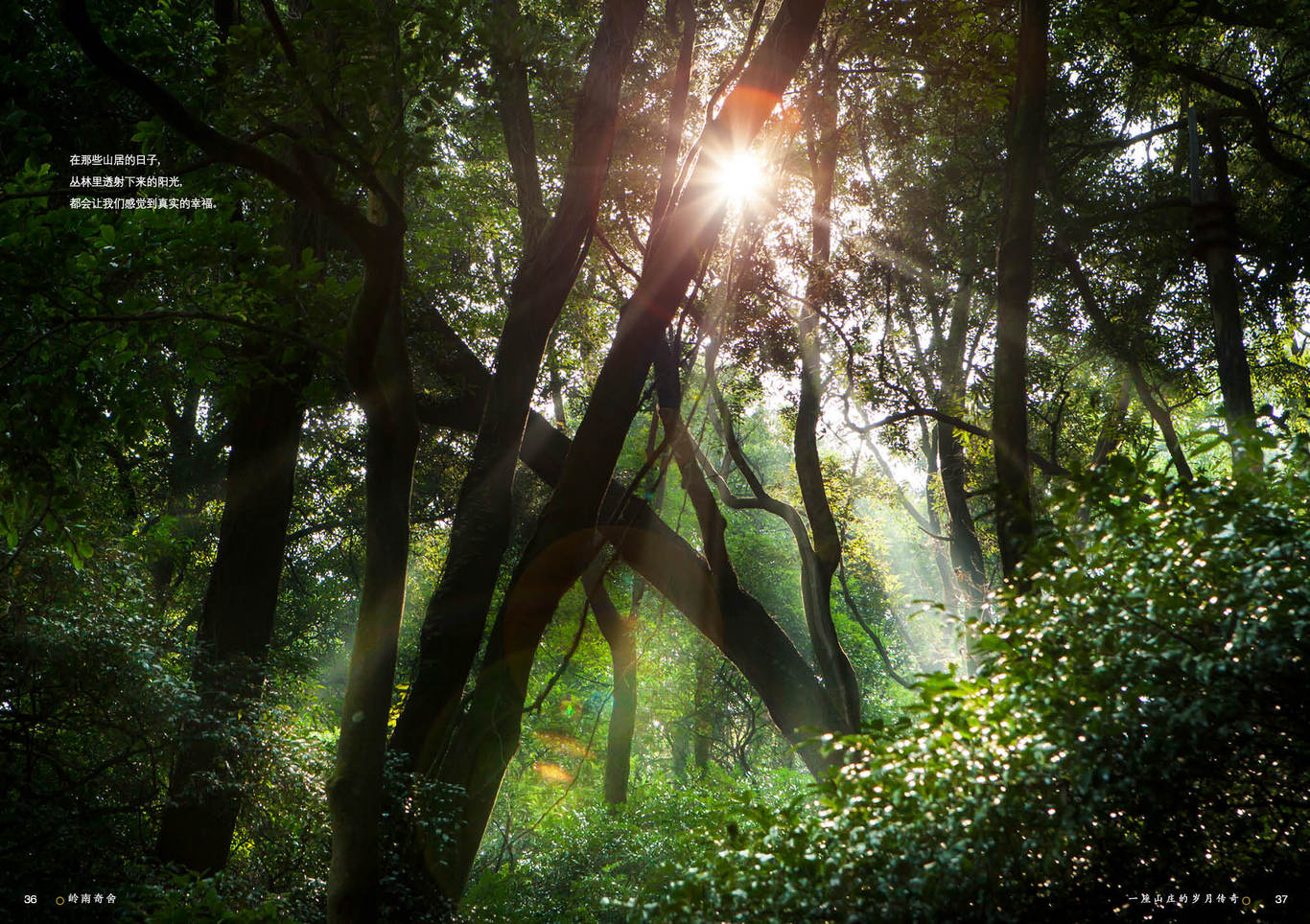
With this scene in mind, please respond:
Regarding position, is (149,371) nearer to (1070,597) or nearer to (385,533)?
(385,533)

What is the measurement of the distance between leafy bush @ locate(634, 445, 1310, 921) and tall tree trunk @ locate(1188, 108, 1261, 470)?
680 centimetres

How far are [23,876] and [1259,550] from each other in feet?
20.9

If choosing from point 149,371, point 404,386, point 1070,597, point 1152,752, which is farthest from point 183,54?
point 1152,752

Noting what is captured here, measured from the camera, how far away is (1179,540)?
106 inches

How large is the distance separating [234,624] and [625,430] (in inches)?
168

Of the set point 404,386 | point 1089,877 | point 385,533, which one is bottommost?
point 1089,877

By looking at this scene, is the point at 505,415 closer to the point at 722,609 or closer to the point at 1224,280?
the point at 722,609

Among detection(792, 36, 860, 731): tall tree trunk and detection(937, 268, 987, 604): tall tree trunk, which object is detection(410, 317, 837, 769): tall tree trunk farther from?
detection(937, 268, 987, 604): tall tree trunk

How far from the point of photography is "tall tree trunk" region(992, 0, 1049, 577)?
5969 millimetres

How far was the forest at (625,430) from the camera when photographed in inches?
100

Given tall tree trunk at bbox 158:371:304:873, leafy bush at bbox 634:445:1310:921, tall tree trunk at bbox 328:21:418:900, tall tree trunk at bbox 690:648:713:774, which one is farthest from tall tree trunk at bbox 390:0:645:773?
tall tree trunk at bbox 690:648:713:774

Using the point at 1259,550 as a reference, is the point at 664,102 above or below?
above

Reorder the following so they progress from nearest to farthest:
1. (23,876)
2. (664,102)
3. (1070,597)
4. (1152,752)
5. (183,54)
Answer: (1152,752) < (1070,597) < (23,876) < (183,54) < (664,102)

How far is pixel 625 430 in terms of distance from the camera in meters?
5.78
